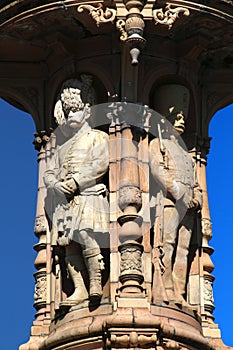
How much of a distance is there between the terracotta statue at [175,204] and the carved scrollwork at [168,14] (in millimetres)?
1475

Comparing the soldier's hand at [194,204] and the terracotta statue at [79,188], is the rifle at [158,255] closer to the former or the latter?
the soldier's hand at [194,204]

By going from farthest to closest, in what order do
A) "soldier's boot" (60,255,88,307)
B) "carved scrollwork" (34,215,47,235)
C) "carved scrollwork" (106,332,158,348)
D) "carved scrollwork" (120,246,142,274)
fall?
1. "carved scrollwork" (34,215,47,235)
2. "soldier's boot" (60,255,88,307)
3. "carved scrollwork" (120,246,142,274)
4. "carved scrollwork" (106,332,158,348)

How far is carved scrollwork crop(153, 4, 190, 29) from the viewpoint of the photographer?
24.9 meters

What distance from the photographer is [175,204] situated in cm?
2494

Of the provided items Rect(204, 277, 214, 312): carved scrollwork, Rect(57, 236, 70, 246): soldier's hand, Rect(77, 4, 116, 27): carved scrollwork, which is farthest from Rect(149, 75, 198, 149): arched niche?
Rect(57, 236, 70, 246): soldier's hand

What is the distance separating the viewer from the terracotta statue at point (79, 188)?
24.4m

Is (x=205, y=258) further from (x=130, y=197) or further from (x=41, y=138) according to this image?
(x=41, y=138)

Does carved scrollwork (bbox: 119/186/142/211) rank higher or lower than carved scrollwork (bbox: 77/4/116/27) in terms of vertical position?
lower

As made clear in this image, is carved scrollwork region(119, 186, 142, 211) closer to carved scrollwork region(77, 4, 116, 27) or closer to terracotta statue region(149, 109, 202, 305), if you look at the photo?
terracotta statue region(149, 109, 202, 305)

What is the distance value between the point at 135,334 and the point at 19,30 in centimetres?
459

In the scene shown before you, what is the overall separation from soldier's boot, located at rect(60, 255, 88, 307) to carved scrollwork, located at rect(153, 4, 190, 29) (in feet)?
10.6

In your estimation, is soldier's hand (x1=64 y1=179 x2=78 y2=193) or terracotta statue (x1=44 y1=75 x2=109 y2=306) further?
soldier's hand (x1=64 y1=179 x2=78 y2=193)

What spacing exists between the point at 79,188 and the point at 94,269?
3.74 feet

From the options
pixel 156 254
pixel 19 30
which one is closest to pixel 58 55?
pixel 19 30
